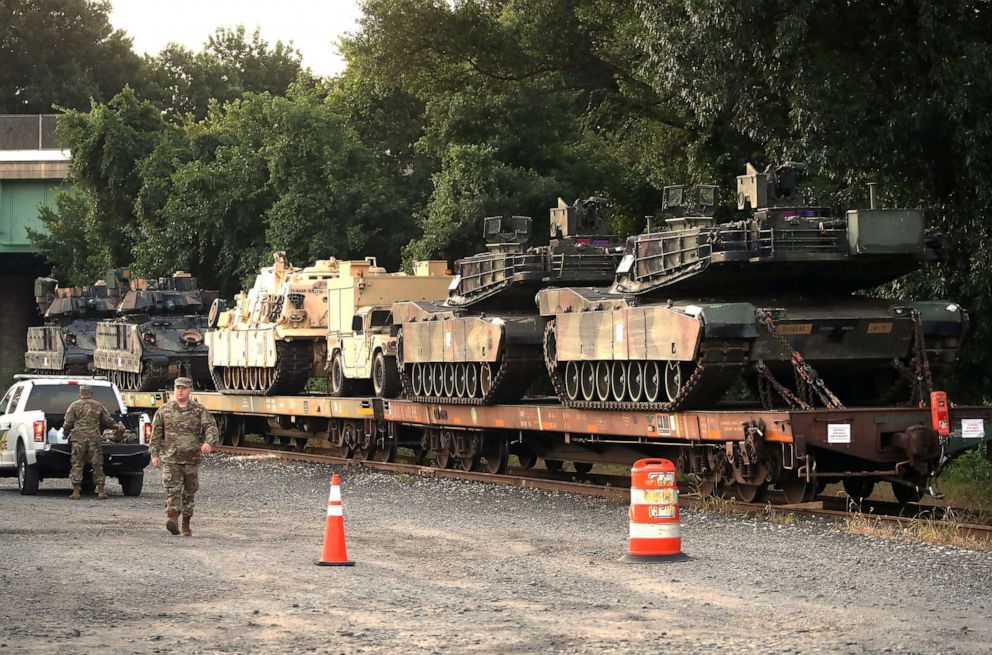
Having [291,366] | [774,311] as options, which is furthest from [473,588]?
[291,366]

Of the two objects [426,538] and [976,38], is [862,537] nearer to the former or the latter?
[426,538]

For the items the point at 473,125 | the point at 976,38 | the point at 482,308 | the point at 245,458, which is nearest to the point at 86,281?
the point at 473,125

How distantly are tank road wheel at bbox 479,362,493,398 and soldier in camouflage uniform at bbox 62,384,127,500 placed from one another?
4.82 meters

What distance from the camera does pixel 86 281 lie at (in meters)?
54.5

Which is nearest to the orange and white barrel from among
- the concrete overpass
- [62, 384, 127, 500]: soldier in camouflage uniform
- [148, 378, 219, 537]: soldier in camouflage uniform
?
[148, 378, 219, 537]: soldier in camouflage uniform

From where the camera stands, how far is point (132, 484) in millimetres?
21781

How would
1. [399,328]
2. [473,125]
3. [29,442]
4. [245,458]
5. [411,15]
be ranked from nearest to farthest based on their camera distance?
[29,442]
[399,328]
[245,458]
[411,15]
[473,125]

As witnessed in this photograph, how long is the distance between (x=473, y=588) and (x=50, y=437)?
34.9 ft

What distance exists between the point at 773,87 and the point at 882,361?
6543mm

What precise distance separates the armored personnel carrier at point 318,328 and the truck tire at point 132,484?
608cm

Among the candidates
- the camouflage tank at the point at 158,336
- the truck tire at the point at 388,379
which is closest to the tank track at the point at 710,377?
the truck tire at the point at 388,379

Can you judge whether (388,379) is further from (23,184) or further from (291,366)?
(23,184)

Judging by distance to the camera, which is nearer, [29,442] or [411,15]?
[29,442]

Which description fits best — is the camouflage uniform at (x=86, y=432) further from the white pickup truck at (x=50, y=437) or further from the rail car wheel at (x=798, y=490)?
the rail car wheel at (x=798, y=490)
